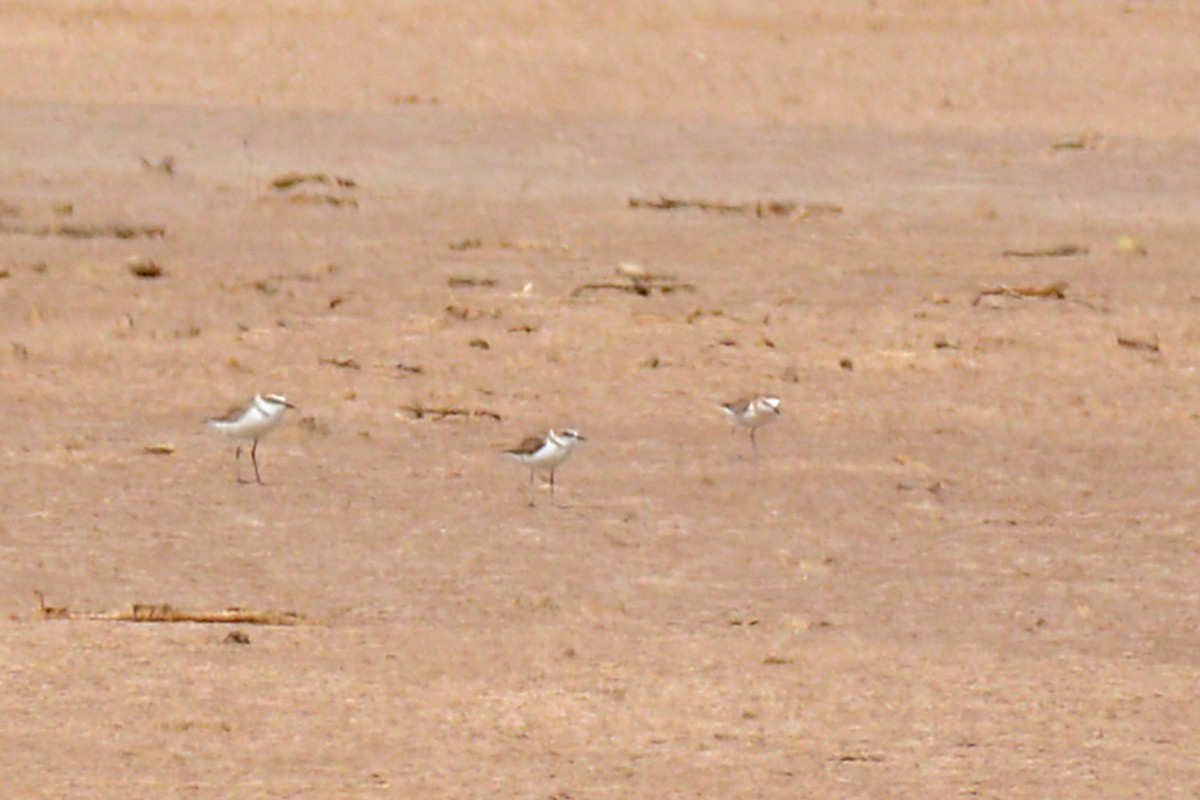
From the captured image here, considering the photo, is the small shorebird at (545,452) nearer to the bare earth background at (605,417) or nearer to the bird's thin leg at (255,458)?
the bare earth background at (605,417)

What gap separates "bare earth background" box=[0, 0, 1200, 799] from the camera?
6.60m

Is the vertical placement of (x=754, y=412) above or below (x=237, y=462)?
above

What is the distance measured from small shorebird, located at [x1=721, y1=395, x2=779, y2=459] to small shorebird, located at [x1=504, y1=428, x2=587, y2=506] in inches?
28.9

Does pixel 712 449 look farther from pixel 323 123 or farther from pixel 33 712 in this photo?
pixel 323 123

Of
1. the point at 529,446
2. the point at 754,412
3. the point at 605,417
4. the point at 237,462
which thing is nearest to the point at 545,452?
the point at 529,446

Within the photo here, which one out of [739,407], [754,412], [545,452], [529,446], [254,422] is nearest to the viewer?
[545,452]

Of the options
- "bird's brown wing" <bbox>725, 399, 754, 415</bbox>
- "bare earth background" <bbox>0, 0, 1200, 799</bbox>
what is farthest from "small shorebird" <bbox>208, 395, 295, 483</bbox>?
"bird's brown wing" <bbox>725, 399, 754, 415</bbox>

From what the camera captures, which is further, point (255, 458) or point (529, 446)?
point (255, 458)

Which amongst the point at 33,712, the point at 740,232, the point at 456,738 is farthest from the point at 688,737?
the point at 740,232

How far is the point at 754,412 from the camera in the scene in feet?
31.5

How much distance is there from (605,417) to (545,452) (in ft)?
4.54

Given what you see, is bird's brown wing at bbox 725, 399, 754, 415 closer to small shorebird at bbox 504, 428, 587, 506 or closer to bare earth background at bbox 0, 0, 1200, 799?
bare earth background at bbox 0, 0, 1200, 799

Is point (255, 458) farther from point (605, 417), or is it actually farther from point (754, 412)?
point (754, 412)

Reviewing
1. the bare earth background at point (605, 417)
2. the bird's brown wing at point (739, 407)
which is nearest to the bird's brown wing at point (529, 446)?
the bare earth background at point (605, 417)
